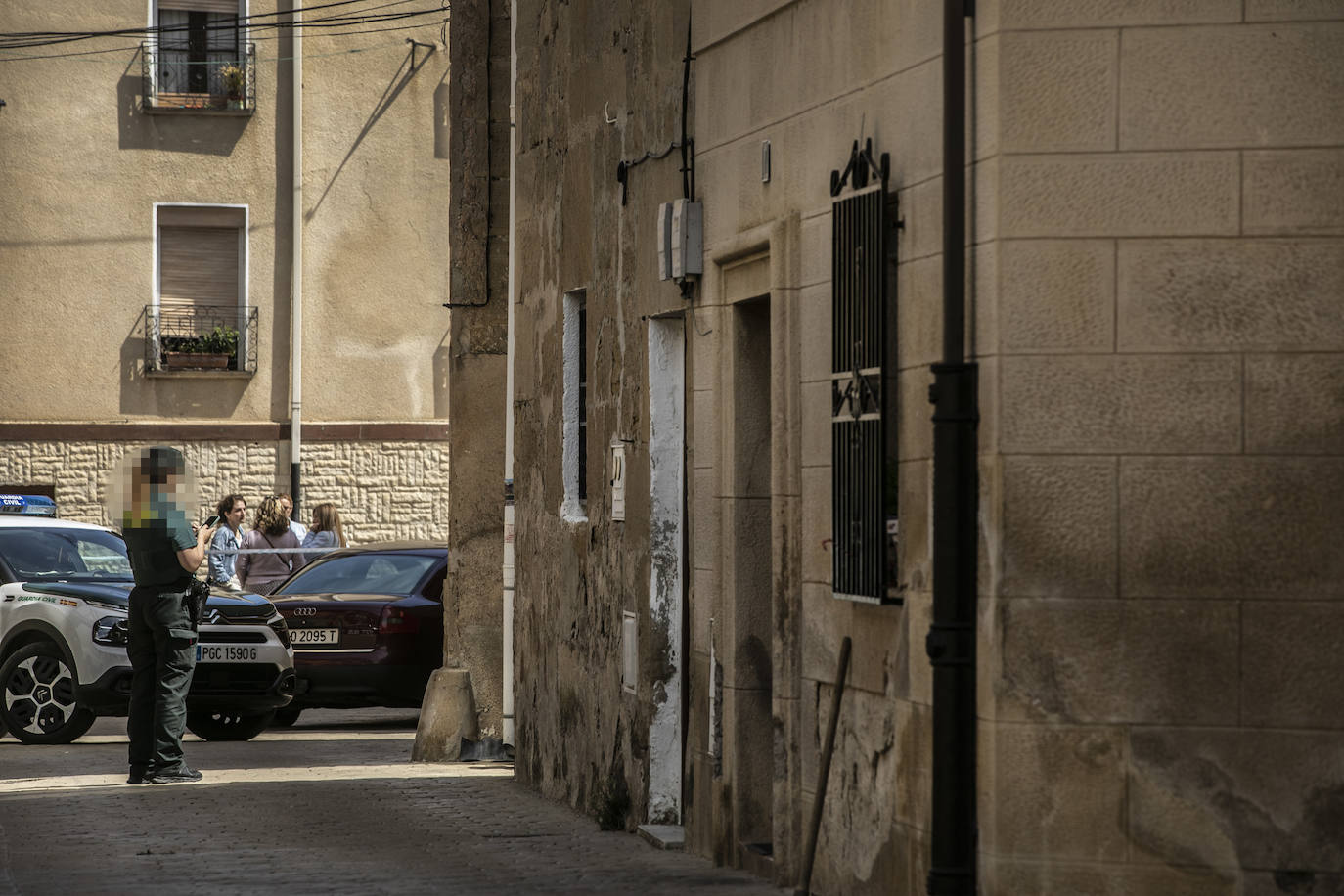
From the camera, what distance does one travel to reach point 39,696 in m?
16.5

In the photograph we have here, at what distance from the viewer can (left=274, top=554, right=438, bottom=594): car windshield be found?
18.5 meters

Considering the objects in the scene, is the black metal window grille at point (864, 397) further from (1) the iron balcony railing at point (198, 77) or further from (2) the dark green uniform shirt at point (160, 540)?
(1) the iron balcony railing at point (198, 77)

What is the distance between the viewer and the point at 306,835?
1113 cm

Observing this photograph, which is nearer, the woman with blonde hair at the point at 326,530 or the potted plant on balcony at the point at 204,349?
the woman with blonde hair at the point at 326,530

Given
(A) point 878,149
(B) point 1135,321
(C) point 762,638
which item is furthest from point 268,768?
(B) point 1135,321

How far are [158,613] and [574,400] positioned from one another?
2.98 meters

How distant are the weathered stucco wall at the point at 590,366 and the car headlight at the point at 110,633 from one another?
3.96 m

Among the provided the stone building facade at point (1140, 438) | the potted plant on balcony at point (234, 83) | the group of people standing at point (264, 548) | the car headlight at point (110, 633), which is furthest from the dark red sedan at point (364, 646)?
the potted plant on balcony at point (234, 83)

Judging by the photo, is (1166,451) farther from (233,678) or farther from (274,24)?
(274,24)

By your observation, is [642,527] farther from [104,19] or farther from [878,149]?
[104,19]

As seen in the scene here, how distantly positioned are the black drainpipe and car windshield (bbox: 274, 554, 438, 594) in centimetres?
1158

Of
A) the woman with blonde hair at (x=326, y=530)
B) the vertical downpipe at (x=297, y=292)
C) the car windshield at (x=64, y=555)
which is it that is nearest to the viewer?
the car windshield at (x=64, y=555)

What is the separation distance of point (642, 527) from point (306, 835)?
2.21 meters

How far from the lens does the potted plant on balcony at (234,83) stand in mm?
31547
